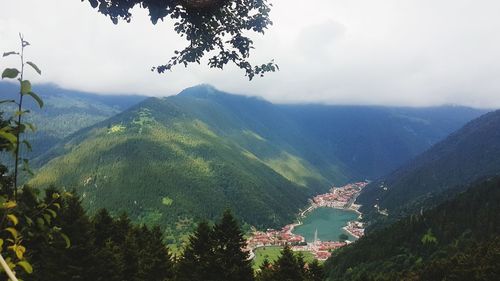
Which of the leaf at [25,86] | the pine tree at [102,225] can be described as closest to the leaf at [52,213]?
the leaf at [25,86]

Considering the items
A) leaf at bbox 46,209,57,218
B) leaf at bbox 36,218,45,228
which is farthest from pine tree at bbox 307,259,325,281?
leaf at bbox 36,218,45,228

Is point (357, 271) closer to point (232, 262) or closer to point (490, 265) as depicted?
point (490, 265)

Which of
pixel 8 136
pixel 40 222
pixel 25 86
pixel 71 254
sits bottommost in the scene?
pixel 71 254

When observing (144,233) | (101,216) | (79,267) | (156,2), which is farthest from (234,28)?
(144,233)

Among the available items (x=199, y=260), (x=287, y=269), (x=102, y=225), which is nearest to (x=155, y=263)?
(x=102, y=225)

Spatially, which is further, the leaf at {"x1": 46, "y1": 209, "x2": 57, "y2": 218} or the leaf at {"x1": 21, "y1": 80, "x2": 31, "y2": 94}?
the leaf at {"x1": 46, "y1": 209, "x2": 57, "y2": 218}

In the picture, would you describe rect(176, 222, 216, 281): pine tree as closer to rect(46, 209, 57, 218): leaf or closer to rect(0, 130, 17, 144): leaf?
rect(46, 209, 57, 218): leaf

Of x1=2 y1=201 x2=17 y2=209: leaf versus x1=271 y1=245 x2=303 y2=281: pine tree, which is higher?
x1=2 y1=201 x2=17 y2=209: leaf

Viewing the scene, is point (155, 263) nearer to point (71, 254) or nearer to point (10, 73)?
point (71, 254)
